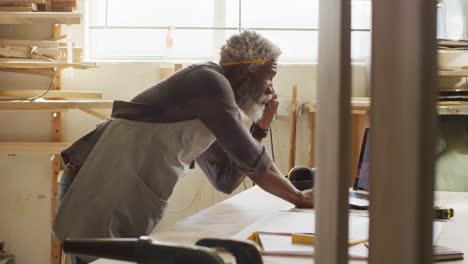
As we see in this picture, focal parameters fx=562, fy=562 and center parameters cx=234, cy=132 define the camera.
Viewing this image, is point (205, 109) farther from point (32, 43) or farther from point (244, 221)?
point (32, 43)

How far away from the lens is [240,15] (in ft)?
12.2

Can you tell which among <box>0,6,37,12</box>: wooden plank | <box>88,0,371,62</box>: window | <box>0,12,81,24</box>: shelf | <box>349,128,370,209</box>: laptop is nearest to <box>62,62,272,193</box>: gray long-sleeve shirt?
<box>349,128,370,209</box>: laptop

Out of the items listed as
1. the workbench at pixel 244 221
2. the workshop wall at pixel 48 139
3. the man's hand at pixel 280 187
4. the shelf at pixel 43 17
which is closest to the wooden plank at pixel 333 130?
the workbench at pixel 244 221

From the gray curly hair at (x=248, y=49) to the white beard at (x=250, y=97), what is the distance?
0.30 ft

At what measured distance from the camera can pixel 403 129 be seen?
33cm

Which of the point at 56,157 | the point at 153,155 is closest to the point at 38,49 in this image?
the point at 56,157

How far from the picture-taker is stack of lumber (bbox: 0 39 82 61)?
325cm

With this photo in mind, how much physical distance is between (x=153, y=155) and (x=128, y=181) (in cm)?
11

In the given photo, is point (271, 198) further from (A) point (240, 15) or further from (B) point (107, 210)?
(A) point (240, 15)

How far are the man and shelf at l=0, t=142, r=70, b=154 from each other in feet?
4.94

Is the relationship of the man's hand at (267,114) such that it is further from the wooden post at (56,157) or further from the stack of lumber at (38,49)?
the wooden post at (56,157)

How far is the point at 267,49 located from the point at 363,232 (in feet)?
2.91

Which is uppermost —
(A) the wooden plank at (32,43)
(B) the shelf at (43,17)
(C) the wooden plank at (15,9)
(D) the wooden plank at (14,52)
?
(C) the wooden plank at (15,9)

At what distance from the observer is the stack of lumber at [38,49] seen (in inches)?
128
